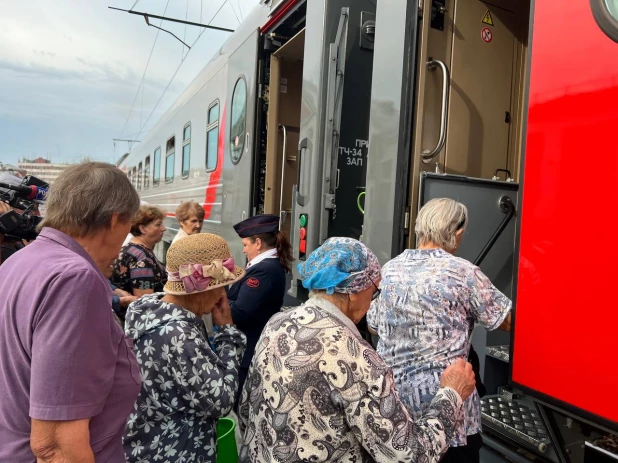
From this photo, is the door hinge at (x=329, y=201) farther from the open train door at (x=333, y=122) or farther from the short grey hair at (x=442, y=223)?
the short grey hair at (x=442, y=223)

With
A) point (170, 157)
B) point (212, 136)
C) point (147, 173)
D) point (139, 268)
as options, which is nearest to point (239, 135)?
point (212, 136)

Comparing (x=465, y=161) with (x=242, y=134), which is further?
(x=242, y=134)

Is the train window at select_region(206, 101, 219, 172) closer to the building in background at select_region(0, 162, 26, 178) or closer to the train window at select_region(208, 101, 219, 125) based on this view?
the train window at select_region(208, 101, 219, 125)

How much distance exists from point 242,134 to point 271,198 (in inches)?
28.6

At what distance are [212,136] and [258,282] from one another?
11.6 feet

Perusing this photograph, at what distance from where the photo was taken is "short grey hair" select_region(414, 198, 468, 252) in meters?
1.99

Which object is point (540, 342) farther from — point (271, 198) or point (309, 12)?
point (271, 198)

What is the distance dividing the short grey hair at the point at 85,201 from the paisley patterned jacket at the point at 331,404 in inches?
21.7

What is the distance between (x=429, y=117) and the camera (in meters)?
2.83

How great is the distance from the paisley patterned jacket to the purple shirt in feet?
1.39

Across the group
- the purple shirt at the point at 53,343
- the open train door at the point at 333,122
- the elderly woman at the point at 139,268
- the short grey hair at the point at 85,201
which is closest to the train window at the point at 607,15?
the short grey hair at the point at 85,201

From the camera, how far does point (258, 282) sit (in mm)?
2887

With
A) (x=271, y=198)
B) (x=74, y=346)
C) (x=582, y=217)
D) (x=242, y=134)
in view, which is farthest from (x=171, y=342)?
(x=242, y=134)

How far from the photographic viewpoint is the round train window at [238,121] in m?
4.80
